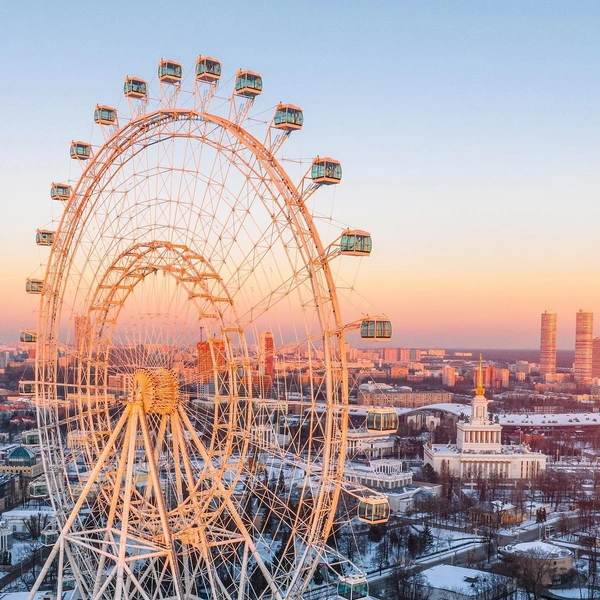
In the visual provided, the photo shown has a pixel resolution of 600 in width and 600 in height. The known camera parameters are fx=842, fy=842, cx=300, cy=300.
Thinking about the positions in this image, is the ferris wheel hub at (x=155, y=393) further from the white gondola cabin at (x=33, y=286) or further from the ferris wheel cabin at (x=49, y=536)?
the white gondola cabin at (x=33, y=286)

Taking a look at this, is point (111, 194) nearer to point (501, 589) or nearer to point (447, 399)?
point (501, 589)

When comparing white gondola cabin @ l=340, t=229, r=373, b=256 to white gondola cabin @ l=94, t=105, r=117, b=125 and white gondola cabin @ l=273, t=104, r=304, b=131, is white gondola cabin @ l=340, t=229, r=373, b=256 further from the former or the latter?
white gondola cabin @ l=94, t=105, r=117, b=125

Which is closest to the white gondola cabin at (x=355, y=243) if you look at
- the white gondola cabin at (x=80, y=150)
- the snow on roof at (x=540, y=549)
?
the white gondola cabin at (x=80, y=150)

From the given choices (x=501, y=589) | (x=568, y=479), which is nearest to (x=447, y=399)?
(x=568, y=479)

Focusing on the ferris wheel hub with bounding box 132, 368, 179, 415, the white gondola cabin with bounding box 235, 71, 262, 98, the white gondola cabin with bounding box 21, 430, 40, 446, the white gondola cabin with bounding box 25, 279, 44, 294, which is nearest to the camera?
the ferris wheel hub with bounding box 132, 368, 179, 415

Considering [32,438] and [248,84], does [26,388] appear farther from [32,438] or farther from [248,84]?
[248,84]

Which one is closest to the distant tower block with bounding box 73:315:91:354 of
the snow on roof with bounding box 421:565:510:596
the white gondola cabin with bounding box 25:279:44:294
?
the white gondola cabin with bounding box 25:279:44:294

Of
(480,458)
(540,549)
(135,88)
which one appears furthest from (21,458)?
(480,458)

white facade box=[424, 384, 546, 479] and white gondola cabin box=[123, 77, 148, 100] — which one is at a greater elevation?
white gondola cabin box=[123, 77, 148, 100]

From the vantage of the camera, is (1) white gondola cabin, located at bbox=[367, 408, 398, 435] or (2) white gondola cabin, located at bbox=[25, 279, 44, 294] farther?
(2) white gondola cabin, located at bbox=[25, 279, 44, 294]
